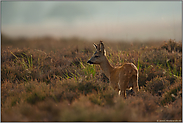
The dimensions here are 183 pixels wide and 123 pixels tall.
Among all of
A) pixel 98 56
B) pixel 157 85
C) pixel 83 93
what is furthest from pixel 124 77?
pixel 157 85

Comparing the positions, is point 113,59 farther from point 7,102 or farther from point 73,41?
point 7,102

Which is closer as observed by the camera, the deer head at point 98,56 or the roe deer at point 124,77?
the roe deer at point 124,77

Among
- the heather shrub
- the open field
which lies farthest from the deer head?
the heather shrub

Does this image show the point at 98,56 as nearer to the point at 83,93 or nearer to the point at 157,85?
the point at 83,93

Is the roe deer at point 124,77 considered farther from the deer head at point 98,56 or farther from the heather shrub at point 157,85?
the heather shrub at point 157,85

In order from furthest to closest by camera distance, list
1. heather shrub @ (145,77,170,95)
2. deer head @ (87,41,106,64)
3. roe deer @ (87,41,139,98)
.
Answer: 1. heather shrub @ (145,77,170,95)
2. deer head @ (87,41,106,64)
3. roe deer @ (87,41,139,98)

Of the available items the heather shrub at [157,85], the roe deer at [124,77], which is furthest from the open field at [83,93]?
the roe deer at [124,77]

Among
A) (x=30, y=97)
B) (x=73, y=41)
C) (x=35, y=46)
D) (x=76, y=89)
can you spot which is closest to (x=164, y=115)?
(x=76, y=89)

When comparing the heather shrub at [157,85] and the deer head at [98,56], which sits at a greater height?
the deer head at [98,56]

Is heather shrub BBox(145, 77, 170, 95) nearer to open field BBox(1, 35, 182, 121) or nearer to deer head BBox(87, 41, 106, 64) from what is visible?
open field BBox(1, 35, 182, 121)

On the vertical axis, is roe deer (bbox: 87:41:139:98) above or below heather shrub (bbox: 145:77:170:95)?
above

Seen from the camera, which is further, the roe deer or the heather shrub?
the heather shrub

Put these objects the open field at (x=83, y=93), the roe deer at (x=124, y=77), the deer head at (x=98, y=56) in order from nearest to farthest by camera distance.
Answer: the open field at (x=83, y=93)
the roe deer at (x=124, y=77)
the deer head at (x=98, y=56)

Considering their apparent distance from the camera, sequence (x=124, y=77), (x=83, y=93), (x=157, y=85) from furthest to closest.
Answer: (x=157, y=85) < (x=83, y=93) < (x=124, y=77)
